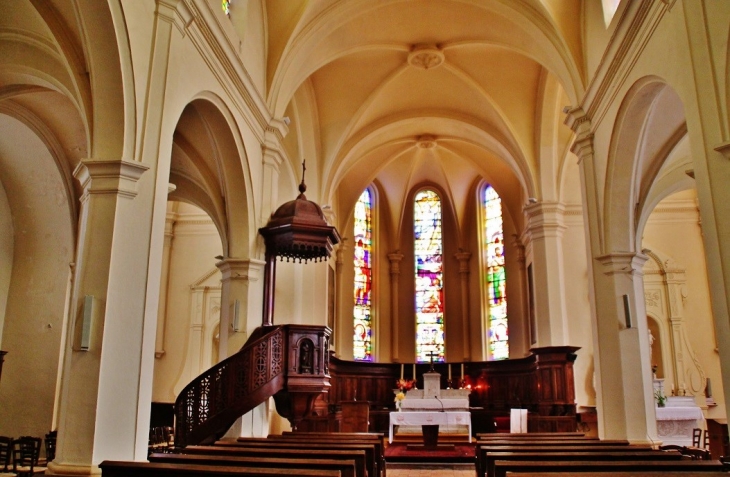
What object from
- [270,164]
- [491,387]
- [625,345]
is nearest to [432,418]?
[625,345]

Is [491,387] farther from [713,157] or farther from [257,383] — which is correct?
[713,157]

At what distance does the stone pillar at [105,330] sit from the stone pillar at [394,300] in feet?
48.0

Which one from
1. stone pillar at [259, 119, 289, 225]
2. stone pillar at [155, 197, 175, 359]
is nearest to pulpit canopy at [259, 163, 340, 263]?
stone pillar at [259, 119, 289, 225]

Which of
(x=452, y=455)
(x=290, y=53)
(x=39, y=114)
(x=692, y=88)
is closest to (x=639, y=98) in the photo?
(x=692, y=88)

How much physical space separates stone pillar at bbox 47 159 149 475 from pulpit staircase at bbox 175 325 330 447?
2.35 metres

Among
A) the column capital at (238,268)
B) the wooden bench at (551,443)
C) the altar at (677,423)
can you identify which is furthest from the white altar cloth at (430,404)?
the wooden bench at (551,443)

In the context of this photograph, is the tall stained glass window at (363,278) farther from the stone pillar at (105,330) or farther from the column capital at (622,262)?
the stone pillar at (105,330)

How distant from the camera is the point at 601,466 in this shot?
5.16m

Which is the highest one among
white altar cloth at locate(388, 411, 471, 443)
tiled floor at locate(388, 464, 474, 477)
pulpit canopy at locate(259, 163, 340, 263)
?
pulpit canopy at locate(259, 163, 340, 263)

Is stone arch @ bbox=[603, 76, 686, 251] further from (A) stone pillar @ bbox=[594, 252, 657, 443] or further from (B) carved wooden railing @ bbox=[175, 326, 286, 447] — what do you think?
(B) carved wooden railing @ bbox=[175, 326, 286, 447]

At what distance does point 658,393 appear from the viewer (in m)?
13.3

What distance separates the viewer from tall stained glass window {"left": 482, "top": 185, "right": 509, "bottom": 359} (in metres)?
20.2

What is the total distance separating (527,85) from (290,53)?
6.15m

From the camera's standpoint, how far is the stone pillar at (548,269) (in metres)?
15.6
